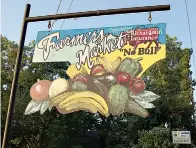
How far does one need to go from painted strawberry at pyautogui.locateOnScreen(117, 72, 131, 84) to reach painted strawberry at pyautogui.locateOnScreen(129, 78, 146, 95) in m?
0.11

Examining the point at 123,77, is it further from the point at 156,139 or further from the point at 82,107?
the point at 156,139

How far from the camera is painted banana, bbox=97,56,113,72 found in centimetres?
735

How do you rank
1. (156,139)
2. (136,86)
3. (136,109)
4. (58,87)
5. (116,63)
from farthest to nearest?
1. (156,139)
2. (58,87)
3. (116,63)
4. (136,86)
5. (136,109)

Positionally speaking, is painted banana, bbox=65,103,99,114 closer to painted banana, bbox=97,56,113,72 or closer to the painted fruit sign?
the painted fruit sign

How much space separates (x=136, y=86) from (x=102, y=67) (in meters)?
0.85

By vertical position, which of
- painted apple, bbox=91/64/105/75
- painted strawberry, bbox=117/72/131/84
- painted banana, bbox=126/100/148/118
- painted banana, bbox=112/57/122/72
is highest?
painted banana, bbox=112/57/122/72

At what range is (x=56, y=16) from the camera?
753 centimetres

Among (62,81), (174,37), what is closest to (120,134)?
(174,37)

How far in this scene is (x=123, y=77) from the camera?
717 centimetres

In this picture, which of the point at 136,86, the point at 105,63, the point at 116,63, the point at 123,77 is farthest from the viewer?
the point at 105,63

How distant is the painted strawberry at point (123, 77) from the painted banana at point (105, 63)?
0.78 ft

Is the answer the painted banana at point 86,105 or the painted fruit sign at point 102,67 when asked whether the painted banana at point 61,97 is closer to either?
the painted fruit sign at point 102,67

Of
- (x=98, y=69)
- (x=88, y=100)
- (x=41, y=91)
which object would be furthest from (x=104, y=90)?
(x=41, y=91)

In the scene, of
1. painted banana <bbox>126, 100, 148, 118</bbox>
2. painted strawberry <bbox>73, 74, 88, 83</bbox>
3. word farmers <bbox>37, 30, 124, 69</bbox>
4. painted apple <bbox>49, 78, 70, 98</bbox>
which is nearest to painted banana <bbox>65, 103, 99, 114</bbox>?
painted apple <bbox>49, 78, 70, 98</bbox>
